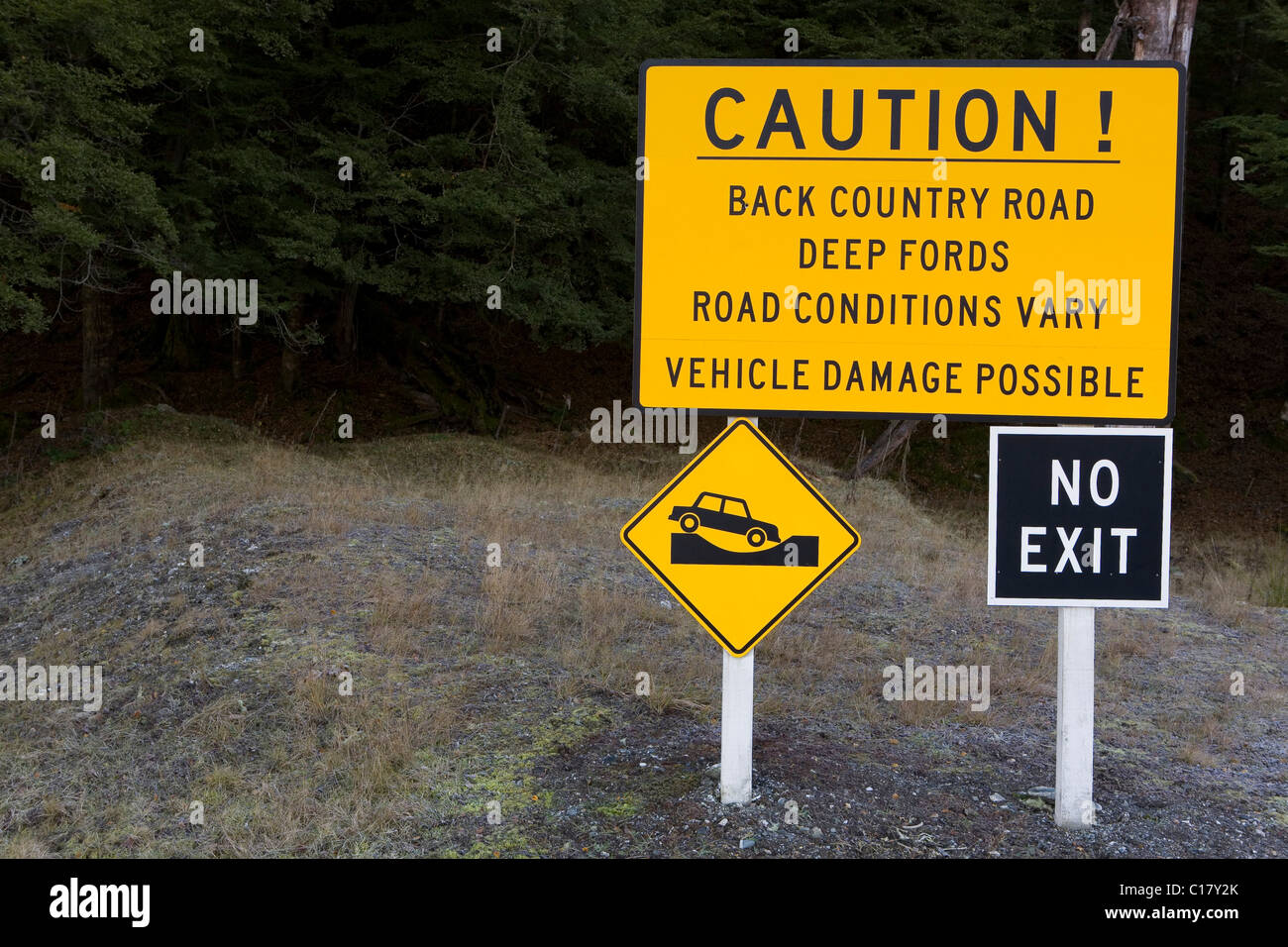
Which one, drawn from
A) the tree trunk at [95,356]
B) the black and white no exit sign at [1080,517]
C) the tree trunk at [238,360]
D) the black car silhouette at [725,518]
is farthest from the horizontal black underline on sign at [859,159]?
the tree trunk at [238,360]

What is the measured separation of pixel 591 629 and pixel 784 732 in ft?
6.67

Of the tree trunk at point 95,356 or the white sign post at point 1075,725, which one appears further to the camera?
the tree trunk at point 95,356

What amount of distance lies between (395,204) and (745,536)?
14.7 m

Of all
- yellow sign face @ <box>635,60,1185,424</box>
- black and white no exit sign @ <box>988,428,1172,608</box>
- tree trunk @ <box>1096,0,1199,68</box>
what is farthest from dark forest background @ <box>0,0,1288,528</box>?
black and white no exit sign @ <box>988,428,1172,608</box>

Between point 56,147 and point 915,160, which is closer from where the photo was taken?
point 915,160

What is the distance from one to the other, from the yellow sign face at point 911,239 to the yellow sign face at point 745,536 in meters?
0.32

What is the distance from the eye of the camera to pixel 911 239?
16.6 feet

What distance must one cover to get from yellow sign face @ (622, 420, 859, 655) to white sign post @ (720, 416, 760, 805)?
105 millimetres

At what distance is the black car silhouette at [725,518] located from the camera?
4926mm

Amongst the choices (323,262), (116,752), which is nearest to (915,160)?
(116,752)

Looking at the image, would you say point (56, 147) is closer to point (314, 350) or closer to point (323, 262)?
point (323, 262)

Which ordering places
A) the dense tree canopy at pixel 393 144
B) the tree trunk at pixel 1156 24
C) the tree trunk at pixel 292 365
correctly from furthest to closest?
1. the tree trunk at pixel 292 365
2. the dense tree canopy at pixel 393 144
3. the tree trunk at pixel 1156 24

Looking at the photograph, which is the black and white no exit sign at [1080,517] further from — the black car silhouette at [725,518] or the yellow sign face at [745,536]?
the black car silhouette at [725,518]

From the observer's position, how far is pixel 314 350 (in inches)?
945
